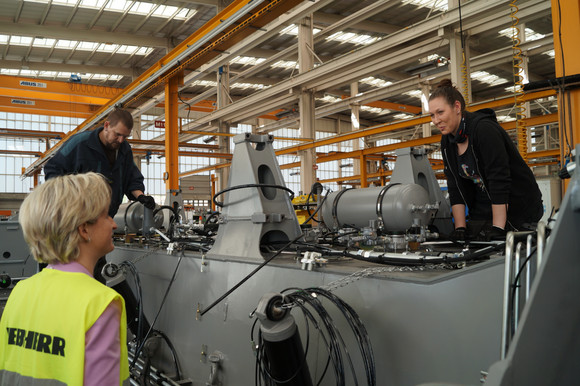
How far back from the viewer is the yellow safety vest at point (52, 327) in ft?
3.17

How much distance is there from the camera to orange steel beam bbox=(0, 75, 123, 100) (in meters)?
9.11

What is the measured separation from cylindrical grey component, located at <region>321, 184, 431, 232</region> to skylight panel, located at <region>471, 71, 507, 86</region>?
12039 millimetres

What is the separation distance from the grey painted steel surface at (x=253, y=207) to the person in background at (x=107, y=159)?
813mm

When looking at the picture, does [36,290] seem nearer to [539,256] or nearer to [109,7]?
[539,256]

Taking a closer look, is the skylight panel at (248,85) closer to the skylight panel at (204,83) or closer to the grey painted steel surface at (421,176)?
the skylight panel at (204,83)

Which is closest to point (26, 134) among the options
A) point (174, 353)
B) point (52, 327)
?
point (174, 353)

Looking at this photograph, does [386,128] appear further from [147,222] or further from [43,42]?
[43,42]

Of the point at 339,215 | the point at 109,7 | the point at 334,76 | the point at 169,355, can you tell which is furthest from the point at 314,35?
the point at 169,355

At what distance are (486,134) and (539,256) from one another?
1.29m

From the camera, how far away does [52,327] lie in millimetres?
999

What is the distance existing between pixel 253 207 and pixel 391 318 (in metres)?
1.06

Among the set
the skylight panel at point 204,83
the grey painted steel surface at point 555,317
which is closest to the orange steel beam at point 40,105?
the skylight panel at point 204,83

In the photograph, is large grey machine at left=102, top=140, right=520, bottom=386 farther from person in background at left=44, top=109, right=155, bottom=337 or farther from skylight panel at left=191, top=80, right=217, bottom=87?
skylight panel at left=191, top=80, right=217, bottom=87

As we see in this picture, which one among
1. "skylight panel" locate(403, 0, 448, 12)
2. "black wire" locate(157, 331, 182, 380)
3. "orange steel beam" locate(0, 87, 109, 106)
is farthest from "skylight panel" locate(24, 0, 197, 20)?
"black wire" locate(157, 331, 182, 380)
